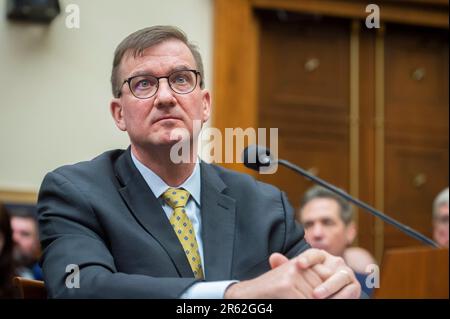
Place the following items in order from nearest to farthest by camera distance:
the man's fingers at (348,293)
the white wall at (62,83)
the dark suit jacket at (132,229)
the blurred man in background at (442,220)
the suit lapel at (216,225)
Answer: the man's fingers at (348,293) → the dark suit jacket at (132,229) → the suit lapel at (216,225) → the white wall at (62,83) → the blurred man in background at (442,220)

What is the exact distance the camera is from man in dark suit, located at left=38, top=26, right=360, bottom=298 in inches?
70.6

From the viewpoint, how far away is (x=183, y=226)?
194 centimetres

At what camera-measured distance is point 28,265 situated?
3992 mm

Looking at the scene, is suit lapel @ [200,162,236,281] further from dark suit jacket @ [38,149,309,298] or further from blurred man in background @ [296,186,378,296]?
blurred man in background @ [296,186,378,296]

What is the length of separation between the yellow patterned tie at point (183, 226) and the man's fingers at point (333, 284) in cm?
38

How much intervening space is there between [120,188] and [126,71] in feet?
0.88

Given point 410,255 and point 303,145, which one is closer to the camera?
point 410,255

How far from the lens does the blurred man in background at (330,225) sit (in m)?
4.15

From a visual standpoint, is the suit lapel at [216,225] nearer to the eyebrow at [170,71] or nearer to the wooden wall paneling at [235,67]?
the eyebrow at [170,71]

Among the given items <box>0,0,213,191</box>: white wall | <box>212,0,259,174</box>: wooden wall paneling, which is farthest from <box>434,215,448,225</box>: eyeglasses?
<box>0,0,213,191</box>: white wall

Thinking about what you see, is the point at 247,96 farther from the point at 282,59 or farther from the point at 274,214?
the point at 274,214

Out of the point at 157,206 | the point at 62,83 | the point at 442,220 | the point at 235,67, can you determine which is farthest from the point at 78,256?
the point at 235,67

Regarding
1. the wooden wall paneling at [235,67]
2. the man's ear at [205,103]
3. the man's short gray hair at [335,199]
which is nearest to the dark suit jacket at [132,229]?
the man's ear at [205,103]
